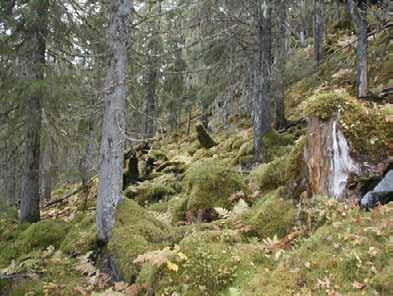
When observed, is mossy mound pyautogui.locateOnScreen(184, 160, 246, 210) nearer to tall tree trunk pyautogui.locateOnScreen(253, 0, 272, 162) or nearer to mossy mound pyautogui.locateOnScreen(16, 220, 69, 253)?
mossy mound pyautogui.locateOnScreen(16, 220, 69, 253)

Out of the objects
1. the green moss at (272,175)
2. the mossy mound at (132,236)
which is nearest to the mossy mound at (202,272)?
the mossy mound at (132,236)

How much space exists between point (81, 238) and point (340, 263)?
5325 millimetres

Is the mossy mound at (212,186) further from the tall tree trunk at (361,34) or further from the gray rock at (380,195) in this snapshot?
the tall tree trunk at (361,34)

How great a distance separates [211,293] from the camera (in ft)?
17.3

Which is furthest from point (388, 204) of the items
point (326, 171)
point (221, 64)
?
point (221, 64)

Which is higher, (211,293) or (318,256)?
(318,256)

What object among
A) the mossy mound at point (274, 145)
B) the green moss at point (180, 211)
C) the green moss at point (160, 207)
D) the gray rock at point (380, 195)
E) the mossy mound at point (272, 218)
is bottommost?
the green moss at point (160, 207)

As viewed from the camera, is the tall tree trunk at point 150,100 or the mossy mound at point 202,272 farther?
the tall tree trunk at point 150,100

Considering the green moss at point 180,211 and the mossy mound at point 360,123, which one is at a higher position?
the mossy mound at point 360,123

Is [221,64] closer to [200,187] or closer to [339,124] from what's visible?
[200,187]

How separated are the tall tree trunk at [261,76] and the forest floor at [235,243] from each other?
3493 mm

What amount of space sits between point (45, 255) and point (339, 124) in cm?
579

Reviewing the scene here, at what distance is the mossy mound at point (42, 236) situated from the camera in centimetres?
949

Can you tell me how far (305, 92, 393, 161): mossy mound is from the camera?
6273 mm
